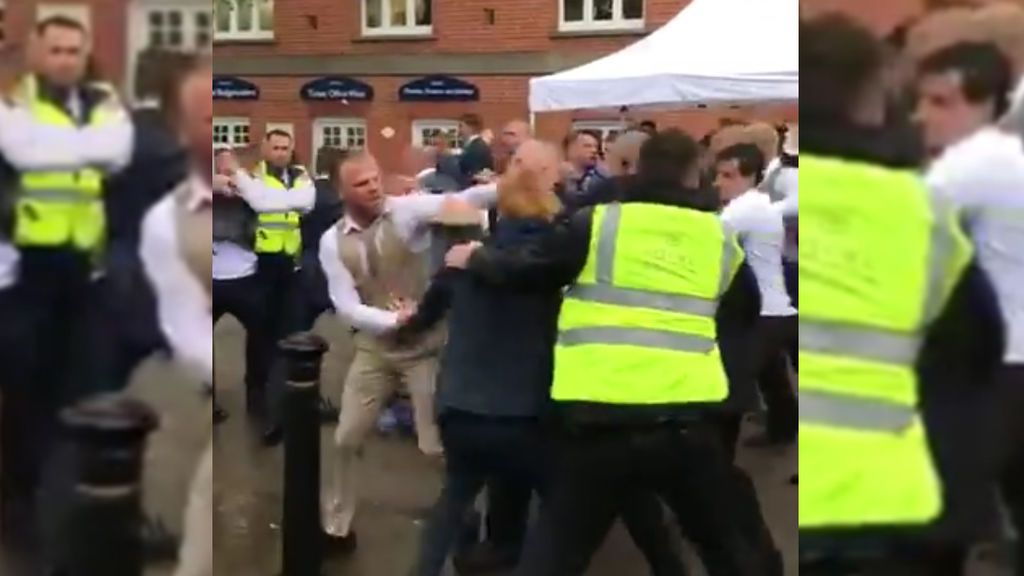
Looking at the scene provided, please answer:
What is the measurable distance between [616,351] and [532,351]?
0.58m

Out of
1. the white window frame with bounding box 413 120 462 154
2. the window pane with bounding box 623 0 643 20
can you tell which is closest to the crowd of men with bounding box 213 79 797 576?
the white window frame with bounding box 413 120 462 154

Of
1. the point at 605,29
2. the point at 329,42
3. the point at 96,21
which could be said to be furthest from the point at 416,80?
the point at 96,21

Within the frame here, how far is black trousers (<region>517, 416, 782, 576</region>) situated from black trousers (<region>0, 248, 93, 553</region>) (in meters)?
1.55

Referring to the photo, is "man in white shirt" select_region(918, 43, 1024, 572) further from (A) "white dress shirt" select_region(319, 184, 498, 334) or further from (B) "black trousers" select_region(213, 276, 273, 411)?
(B) "black trousers" select_region(213, 276, 273, 411)

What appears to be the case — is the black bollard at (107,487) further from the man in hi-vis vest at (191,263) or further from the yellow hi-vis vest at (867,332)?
the yellow hi-vis vest at (867,332)

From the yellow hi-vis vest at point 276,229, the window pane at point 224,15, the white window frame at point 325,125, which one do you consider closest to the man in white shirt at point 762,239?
the yellow hi-vis vest at point 276,229

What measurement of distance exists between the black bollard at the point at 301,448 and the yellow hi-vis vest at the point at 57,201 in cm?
216

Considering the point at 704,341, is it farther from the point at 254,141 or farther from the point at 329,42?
the point at 329,42

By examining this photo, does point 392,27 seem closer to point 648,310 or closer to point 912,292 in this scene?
point 648,310

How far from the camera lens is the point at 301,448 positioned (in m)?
3.85

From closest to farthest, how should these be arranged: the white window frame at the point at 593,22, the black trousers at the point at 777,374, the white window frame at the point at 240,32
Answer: the white window frame at the point at 240,32, the black trousers at the point at 777,374, the white window frame at the point at 593,22

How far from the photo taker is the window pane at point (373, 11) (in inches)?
372

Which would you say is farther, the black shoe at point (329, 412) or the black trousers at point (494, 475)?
the black shoe at point (329, 412)

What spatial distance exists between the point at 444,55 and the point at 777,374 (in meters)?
7.82
